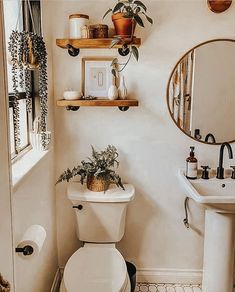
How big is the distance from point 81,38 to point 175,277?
69.8 inches

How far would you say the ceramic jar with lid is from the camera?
2.06 meters

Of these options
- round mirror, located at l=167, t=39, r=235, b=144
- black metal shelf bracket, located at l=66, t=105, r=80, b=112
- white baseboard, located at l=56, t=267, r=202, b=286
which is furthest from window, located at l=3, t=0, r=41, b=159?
white baseboard, located at l=56, t=267, r=202, b=286

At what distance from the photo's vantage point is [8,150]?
106cm

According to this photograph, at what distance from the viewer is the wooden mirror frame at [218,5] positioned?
6.78 feet

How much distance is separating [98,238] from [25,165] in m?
0.85

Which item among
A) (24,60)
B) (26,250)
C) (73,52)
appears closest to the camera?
(26,250)

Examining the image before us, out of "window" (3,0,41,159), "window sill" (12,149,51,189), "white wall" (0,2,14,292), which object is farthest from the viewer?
"window" (3,0,41,159)

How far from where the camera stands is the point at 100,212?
7.01 ft

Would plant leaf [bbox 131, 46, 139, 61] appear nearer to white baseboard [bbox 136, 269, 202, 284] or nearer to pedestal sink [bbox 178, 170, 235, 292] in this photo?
pedestal sink [bbox 178, 170, 235, 292]

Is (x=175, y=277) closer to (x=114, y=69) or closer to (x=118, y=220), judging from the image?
(x=118, y=220)

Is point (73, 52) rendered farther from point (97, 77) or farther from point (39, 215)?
point (39, 215)

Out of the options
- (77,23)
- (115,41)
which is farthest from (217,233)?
(77,23)

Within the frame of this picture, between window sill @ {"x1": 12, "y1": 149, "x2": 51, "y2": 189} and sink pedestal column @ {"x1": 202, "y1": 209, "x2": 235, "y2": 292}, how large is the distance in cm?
105

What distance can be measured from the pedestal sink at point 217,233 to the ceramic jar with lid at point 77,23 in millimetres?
1121
